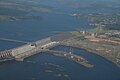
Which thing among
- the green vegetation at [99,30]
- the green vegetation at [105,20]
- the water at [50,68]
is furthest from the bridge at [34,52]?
the green vegetation at [105,20]

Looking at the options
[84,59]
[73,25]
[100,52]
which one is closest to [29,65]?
[84,59]

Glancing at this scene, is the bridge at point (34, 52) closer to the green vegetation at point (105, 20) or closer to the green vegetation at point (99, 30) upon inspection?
the green vegetation at point (99, 30)

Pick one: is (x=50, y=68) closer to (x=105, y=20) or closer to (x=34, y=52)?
(x=34, y=52)

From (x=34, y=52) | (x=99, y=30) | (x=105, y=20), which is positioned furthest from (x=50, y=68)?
(x=105, y=20)

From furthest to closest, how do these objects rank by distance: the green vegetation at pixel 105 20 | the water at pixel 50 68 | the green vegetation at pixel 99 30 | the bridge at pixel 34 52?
the green vegetation at pixel 105 20 < the green vegetation at pixel 99 30 < the bridge at pixel 34 52 < the water at pixel 50 68

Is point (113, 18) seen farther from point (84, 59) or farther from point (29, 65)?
point (29, 65)

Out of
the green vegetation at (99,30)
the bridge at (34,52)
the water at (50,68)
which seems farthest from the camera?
the green vegetation at (99,30)

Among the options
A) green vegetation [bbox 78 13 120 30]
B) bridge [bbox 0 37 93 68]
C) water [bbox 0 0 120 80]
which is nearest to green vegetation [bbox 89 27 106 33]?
green vegetation [bbox 78 13 120 30]

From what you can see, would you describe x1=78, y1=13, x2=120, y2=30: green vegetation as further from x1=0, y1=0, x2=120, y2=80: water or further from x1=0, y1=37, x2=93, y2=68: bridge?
x1=0, y1=37, x2=93, y2=68: bridge
